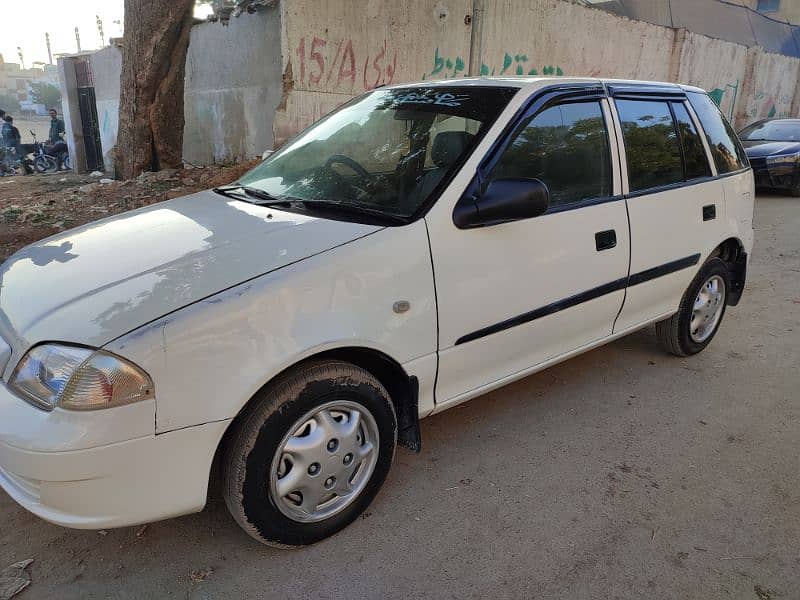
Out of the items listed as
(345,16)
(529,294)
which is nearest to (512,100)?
(529,294)

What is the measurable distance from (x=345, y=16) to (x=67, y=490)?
756 centimetres

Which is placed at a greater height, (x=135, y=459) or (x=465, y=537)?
(x=135, y=459)

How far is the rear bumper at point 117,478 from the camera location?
182 centimetres

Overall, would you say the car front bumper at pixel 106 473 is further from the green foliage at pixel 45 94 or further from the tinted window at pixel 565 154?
the green foliage at pixel 45 94

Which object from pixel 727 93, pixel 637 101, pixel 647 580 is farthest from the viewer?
pixel 727 93

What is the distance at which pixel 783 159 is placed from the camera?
35.9 ft

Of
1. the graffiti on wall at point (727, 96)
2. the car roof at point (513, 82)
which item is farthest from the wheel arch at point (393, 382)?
the graffiti on wall at point (727, 96)

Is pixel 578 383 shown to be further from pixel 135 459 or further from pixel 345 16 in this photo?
pixel 345 16

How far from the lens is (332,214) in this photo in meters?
2.55

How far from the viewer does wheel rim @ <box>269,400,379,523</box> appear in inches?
86.4

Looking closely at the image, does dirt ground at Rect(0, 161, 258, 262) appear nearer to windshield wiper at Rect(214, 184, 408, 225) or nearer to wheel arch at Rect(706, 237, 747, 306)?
windshield wiper at Rect(214, 184, 408, 225)

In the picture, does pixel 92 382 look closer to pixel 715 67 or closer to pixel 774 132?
pixel 774 132

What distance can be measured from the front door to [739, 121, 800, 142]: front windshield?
35.0 ft

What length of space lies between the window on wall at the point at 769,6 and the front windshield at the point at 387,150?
3939 cm
